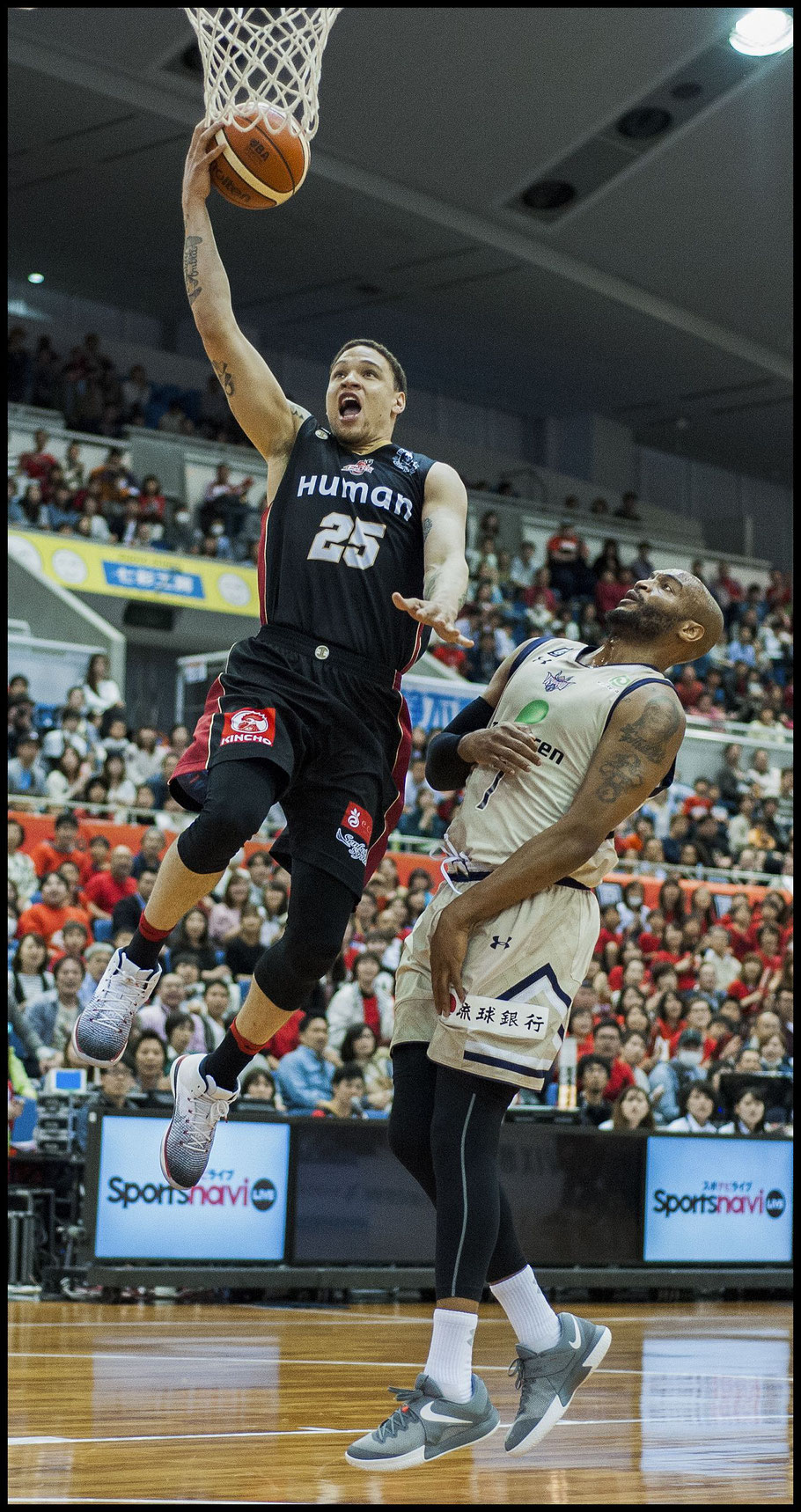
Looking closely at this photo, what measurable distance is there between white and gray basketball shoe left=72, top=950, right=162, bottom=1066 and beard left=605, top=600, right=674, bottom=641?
176cm

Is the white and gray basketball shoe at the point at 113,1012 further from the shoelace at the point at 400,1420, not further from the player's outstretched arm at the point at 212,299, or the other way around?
the player's outstretched arm at the point at 212,299

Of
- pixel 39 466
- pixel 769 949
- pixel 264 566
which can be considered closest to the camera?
pixel 264 566

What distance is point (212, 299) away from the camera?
520cm

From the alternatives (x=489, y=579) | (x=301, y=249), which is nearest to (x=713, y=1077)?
(x=489, y=579)

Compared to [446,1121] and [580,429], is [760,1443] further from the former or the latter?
[580,429]

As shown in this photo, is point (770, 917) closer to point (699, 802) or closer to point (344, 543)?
point (699, 802)

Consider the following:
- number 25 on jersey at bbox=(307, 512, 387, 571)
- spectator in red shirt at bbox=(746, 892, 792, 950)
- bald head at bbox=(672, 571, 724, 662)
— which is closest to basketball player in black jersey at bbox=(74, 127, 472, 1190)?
number 25 on jersey at bbox=(307, 512, 387, 571)

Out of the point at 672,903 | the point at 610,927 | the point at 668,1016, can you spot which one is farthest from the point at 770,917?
the point at 668,1016

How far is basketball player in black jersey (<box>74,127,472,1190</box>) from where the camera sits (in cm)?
514

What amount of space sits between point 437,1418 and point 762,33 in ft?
71.3

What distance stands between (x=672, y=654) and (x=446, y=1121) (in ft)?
5.03

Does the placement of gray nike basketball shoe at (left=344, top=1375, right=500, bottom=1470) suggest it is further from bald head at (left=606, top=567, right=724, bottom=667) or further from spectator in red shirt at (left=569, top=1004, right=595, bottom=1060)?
spectator in red shirt at (left=569, top=1004, right=595, bottom=1060)

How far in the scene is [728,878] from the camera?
2019 centimetres

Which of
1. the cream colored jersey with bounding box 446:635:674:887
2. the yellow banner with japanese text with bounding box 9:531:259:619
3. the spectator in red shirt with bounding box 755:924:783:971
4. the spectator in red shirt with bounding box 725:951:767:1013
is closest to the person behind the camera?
the cream colored jersey with bounding box 446:635:674:887
